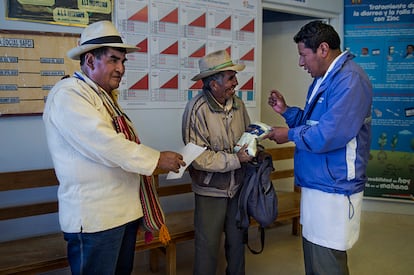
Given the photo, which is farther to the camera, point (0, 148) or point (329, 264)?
point (0, 148)

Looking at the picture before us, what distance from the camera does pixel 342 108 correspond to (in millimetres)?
1705

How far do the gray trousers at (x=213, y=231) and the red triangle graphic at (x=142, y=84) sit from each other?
102 centimetres

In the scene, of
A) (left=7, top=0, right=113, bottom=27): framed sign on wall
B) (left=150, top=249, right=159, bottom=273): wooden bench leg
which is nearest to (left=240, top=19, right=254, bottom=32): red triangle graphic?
(left=7, top=0, right=113, bottom=27): framed sign on wall

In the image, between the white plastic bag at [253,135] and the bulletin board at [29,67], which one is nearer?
the white plastic bag at [253,135]

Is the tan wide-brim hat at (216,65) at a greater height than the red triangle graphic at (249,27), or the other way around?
the red triangle graphic at (249,27)

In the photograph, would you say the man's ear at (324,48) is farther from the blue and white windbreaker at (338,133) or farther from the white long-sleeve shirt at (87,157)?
the white long-sleeve shirt at (87,157)

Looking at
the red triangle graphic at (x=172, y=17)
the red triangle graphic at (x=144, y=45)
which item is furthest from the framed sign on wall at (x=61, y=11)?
the red triangle graphic at (x=172, y=17)

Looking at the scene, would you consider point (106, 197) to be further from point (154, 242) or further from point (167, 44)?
point (167, 44)

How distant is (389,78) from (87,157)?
3565mm

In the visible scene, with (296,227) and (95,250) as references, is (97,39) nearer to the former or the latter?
(95,250)

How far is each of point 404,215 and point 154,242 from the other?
2.94 m

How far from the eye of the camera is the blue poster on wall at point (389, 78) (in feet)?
13.1

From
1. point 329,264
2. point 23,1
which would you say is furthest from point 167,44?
point 329,264

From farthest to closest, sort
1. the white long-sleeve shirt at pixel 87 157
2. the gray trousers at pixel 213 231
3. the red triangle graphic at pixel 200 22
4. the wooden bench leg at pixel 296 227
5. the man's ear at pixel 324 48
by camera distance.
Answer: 1. the wooden bench leg at pixel 296 227
2. the red triangle graphic at pixel 200 22
3. the gray trousers at pixel 213 231
4. the man's ear at pixel 324 48
5. the white long-sleeve shirt at pixel 87 157
